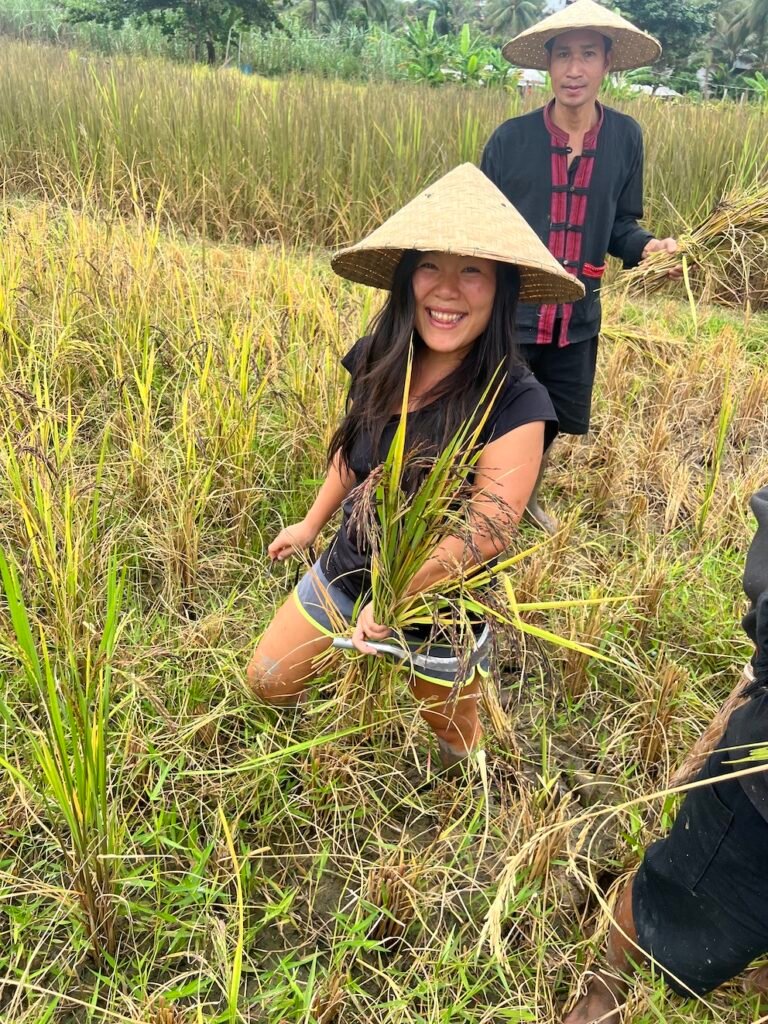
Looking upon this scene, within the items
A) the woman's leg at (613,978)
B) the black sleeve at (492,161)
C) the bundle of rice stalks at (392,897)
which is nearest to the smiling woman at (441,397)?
the bundle of rice stalks at (392,897)

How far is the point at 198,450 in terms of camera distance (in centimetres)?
181

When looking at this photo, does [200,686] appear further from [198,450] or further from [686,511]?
[686,511]

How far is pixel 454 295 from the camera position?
4.08ft

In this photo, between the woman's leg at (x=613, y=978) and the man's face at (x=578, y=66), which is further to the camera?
the man's face at (x=578, y=66)

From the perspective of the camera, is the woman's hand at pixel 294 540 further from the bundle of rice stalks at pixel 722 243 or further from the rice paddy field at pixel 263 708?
the bundle of rice stalks at pixel 722 243

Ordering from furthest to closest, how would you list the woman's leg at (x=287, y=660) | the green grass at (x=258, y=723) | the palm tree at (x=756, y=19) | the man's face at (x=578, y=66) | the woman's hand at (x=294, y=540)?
the palm tree at (x=756, y=19) < the man's face at (x=578, y=66) < the woman's hand at (x=294, y=540) < the woman's leg at (x=287, y=660) < the green grass at (x=258, y=723)

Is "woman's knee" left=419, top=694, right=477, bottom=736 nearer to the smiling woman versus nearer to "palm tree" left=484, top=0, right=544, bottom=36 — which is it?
the smiling woman

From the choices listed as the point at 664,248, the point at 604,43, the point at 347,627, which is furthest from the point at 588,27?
the point at 347,627

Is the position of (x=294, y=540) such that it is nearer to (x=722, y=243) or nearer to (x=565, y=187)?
(x=565, y=187)

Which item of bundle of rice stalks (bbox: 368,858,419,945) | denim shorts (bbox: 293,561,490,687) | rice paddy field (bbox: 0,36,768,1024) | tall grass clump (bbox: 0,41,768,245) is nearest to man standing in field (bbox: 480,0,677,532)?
rice paddy field (bbox: 0,36,768,1024)

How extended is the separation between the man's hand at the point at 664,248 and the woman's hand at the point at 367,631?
1.53 m

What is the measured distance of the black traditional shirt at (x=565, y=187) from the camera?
1.95 metres

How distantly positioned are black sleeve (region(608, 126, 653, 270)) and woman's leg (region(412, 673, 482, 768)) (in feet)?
4.86

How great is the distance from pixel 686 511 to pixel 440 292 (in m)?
1.39
